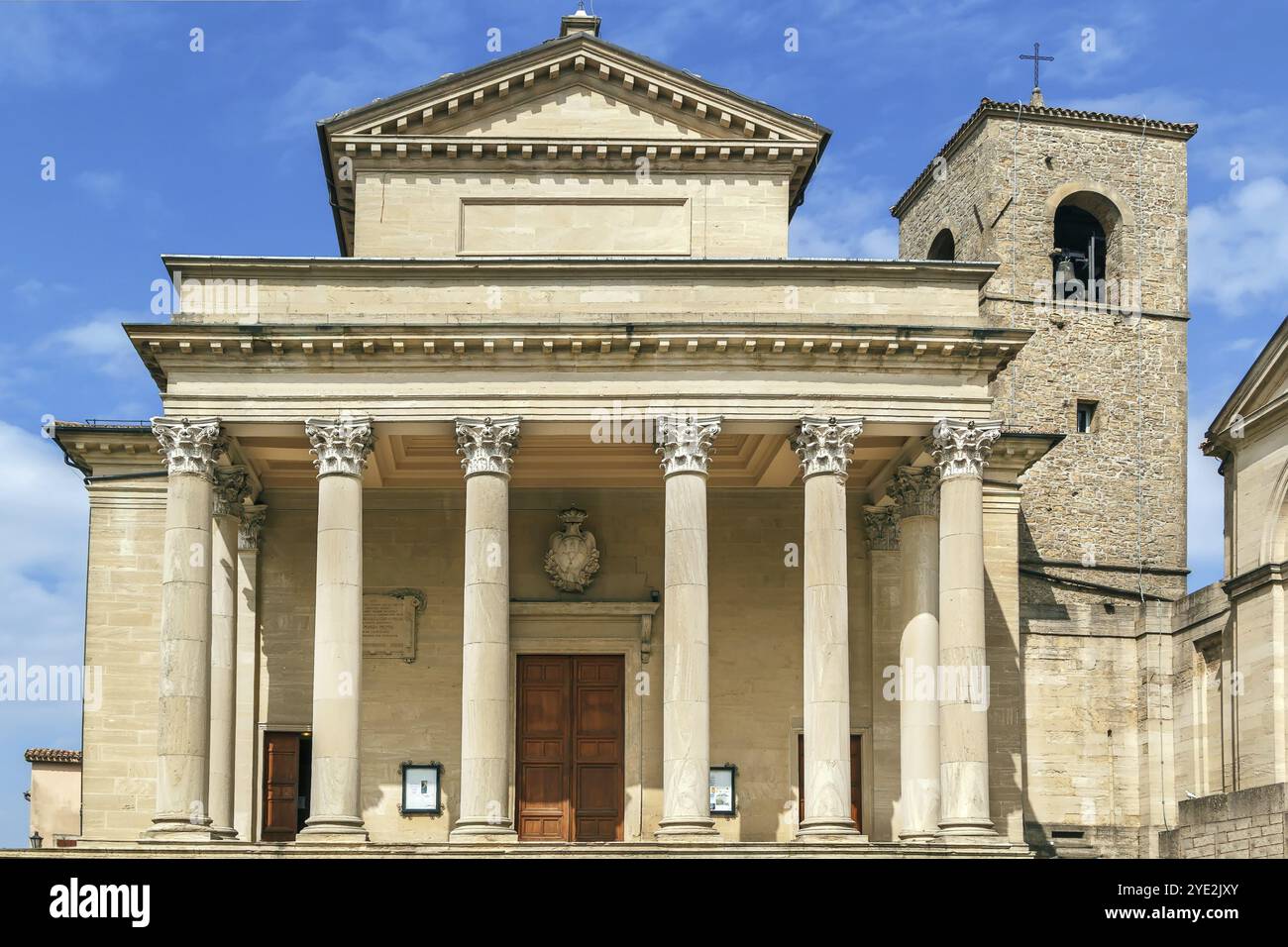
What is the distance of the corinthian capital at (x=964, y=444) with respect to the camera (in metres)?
35.8

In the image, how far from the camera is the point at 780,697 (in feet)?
131

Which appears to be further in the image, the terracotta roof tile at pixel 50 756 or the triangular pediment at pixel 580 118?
the terracotta roof tile at pixel 50 756

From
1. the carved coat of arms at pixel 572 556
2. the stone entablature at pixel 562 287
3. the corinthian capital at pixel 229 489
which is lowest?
the carved coat of arms at pixel 572 556

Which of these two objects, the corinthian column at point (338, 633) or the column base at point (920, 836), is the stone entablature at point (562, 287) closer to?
the corinthian column at point (338, 633)

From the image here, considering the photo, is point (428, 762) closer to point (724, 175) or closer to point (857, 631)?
point (857, 631)

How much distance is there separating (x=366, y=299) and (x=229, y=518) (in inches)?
210

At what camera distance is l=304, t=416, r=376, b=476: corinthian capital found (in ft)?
116

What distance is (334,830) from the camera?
3384 cm

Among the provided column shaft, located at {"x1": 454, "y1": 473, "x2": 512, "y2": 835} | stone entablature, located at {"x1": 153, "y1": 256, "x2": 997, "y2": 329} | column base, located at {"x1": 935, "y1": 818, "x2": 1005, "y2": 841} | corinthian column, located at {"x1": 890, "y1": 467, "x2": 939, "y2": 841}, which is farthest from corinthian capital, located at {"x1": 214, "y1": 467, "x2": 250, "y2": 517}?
column base, located at {"x1": 935, "y1": 818, "x2": 1005, "y2": 841}

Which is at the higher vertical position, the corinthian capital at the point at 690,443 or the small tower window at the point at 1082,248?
the small tower window at the point at 1082,248

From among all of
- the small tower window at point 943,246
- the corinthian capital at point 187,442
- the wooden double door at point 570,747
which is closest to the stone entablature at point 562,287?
A: the corinthian capital at point 187,442

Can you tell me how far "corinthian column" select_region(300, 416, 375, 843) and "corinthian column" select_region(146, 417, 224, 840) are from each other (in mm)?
1928

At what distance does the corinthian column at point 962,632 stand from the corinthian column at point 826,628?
5.78 ft
